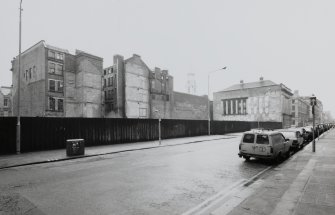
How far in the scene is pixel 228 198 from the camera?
19.5ft

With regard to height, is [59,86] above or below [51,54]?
below

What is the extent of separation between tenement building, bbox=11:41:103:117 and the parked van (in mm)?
34980

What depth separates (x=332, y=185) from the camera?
6.81 metres

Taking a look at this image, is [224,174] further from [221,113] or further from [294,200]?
[221,113]

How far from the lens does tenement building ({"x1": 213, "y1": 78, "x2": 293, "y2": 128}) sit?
63875mm

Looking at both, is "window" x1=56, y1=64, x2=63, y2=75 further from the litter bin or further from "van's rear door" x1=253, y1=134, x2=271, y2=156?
"van's rear door" x1=253, y1=134, x2=271, y2=156

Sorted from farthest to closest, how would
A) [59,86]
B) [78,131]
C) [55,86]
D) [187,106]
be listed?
[187,106] → [59,86] → [55,86] → [78,131]

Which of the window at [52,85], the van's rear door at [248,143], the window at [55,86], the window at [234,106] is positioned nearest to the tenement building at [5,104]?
the window at [55,86]

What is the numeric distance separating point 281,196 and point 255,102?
66361 mm

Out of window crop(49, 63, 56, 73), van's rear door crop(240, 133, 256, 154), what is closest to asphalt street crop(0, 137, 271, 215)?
van's rear door crop(240, 133, 256, 154)

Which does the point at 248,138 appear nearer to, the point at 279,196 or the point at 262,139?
the point at 262,139

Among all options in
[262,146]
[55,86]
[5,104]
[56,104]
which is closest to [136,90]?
[55,86]

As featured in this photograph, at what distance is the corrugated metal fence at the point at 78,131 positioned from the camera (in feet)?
48.9

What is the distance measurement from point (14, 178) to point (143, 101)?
40840 mm
